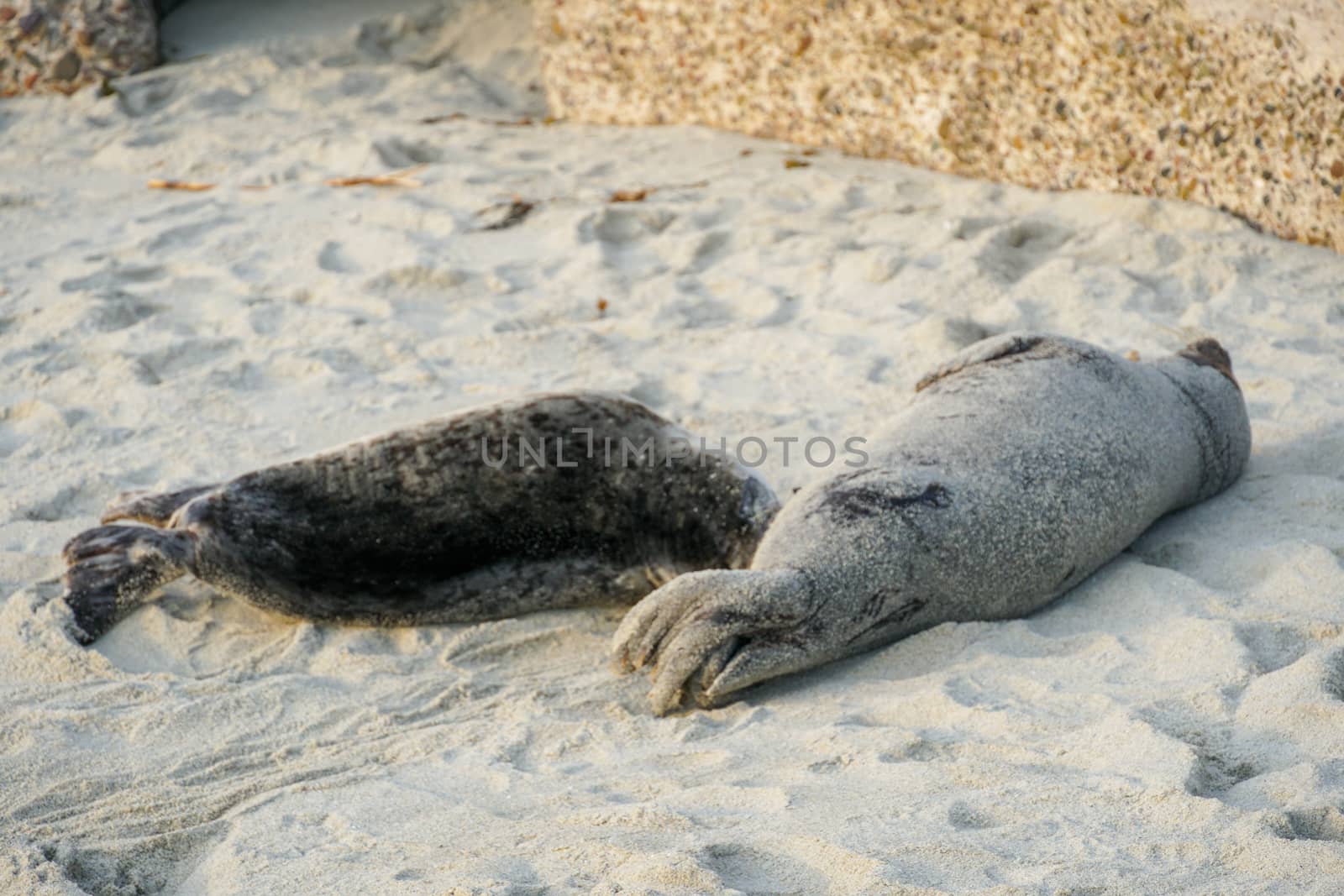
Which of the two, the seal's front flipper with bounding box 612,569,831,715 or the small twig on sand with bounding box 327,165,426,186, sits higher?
the small twig on sand with bounding box 327,165,426,186

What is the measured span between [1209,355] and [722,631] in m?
2.04

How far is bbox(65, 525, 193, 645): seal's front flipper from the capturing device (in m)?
3.36

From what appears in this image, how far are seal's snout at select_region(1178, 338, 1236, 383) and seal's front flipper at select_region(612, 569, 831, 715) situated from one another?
1.75 m

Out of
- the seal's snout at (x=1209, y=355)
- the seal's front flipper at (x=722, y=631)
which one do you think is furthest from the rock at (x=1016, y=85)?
the seal's front flipper at (x=722, y=631)

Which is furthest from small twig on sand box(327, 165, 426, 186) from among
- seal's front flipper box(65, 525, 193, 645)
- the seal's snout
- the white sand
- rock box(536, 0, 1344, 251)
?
the seal's snout

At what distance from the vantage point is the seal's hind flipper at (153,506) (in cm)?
367

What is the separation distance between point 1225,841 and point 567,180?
4.96 m

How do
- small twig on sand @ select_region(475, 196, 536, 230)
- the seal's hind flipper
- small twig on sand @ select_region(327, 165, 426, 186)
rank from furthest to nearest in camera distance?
small twig on sand @ select_region(327, 165, 426, 186)
small twig on sand @ select_region(475, 196, 536, 230)
the seal's hind flipper

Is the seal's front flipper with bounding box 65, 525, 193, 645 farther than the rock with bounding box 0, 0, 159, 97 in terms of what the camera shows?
No

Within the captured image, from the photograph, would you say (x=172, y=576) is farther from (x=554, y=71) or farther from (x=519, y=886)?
(x=554, y=71)

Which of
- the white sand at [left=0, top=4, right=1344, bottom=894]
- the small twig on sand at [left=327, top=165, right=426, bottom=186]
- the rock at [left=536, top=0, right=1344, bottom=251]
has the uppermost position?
the rock at [left=536, top=0, right=1344, bottom=251]

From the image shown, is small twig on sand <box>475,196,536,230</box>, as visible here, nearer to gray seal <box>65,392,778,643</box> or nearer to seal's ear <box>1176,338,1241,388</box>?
gray seal <box>65,392,778,643</box>

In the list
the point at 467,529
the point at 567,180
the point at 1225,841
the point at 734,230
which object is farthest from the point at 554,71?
the point at 1225,841

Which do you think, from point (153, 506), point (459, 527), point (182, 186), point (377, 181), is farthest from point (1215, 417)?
point (182, 186)
